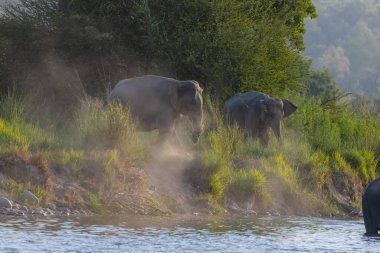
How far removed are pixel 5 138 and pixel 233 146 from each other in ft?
18.1

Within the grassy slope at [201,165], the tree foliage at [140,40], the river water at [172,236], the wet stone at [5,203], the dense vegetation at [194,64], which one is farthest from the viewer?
the tree foliage at [140,40]

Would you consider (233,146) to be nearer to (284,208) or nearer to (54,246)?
(284,208)

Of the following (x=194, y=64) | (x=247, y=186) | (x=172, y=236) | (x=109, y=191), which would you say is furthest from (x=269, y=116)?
(x=172, y=236)

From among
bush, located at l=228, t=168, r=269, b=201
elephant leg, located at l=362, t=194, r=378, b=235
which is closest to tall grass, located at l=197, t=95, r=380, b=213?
bush, located at l=228, t=168, r=269, b=201

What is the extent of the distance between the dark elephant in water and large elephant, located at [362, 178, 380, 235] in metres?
5.70

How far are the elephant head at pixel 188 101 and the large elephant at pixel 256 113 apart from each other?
12.9ft

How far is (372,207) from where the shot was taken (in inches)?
599

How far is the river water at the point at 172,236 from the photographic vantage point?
Result: 41.1 ft

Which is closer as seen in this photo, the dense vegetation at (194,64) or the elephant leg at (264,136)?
the dense vegetation at (194,64)

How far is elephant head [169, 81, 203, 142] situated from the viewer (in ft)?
67.1

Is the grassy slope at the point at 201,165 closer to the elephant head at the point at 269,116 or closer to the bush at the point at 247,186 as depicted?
the bush at the point at 247,186

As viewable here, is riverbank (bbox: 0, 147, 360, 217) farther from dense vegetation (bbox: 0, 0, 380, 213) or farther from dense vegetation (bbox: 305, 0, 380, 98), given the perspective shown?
dense vegetation (bbox: 305, 0, 380, 98)

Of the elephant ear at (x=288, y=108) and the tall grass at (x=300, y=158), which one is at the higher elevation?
the elephant ear at (x=288, y=108)

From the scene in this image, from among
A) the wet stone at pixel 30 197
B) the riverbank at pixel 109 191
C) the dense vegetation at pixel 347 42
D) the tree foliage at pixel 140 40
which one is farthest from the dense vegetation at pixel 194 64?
the dense vegetation at pixel 347 42
